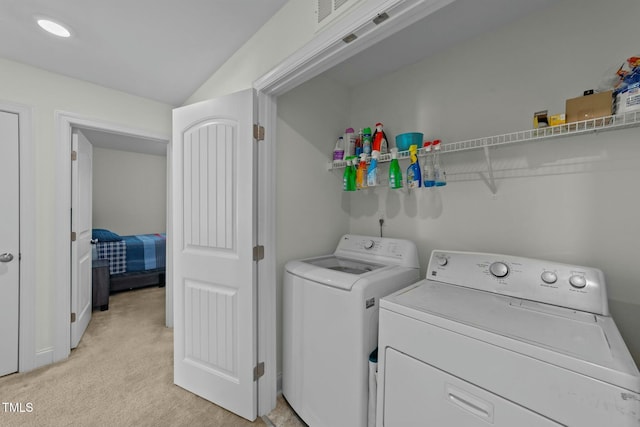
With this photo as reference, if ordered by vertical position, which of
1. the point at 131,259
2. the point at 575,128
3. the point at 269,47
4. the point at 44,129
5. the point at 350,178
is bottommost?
the point at 131,259

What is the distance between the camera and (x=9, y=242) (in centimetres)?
204

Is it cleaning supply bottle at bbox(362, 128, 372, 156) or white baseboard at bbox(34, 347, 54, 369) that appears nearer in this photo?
cleaning supply bottle at bbox(362, 128, 372, 156)

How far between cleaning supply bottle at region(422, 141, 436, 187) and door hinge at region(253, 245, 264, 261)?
1.07 metres

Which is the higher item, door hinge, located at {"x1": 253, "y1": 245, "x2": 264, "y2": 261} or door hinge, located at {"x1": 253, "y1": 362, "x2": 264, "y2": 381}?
door hinge, located at {"x1": 253, "y1": 245, "x2": 264, "y2": 261}

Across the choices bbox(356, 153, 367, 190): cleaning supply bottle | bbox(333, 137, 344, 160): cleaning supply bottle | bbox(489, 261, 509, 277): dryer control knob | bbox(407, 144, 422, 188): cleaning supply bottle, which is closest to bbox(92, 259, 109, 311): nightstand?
bbox(333, 137, 344, 160): cleaning supply bottle

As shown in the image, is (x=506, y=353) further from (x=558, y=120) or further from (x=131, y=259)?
(x=131, y=259)

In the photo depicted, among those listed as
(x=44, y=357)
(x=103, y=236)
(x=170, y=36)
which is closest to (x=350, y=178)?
(x=170, y=36)

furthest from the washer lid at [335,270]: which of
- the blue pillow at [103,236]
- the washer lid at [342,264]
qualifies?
the blue pillow at [103,236]

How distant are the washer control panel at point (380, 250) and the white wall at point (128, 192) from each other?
16.9 ft

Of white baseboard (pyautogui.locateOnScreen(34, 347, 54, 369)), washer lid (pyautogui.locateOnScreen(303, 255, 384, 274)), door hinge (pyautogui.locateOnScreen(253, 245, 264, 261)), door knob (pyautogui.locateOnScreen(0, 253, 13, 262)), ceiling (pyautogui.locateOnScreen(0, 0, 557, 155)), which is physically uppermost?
ceiling (pyautogui.locateOnScreen(0, 0, 557, 155))

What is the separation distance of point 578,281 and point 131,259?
4994 mm

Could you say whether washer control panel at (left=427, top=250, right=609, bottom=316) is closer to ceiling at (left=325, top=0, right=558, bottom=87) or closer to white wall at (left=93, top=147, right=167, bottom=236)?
ceiling at (left=325, top=0, right=558, bottom=87)

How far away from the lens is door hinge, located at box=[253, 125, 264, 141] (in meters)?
1.65

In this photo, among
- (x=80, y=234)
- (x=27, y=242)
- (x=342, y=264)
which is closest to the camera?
(x=342, y=264)
